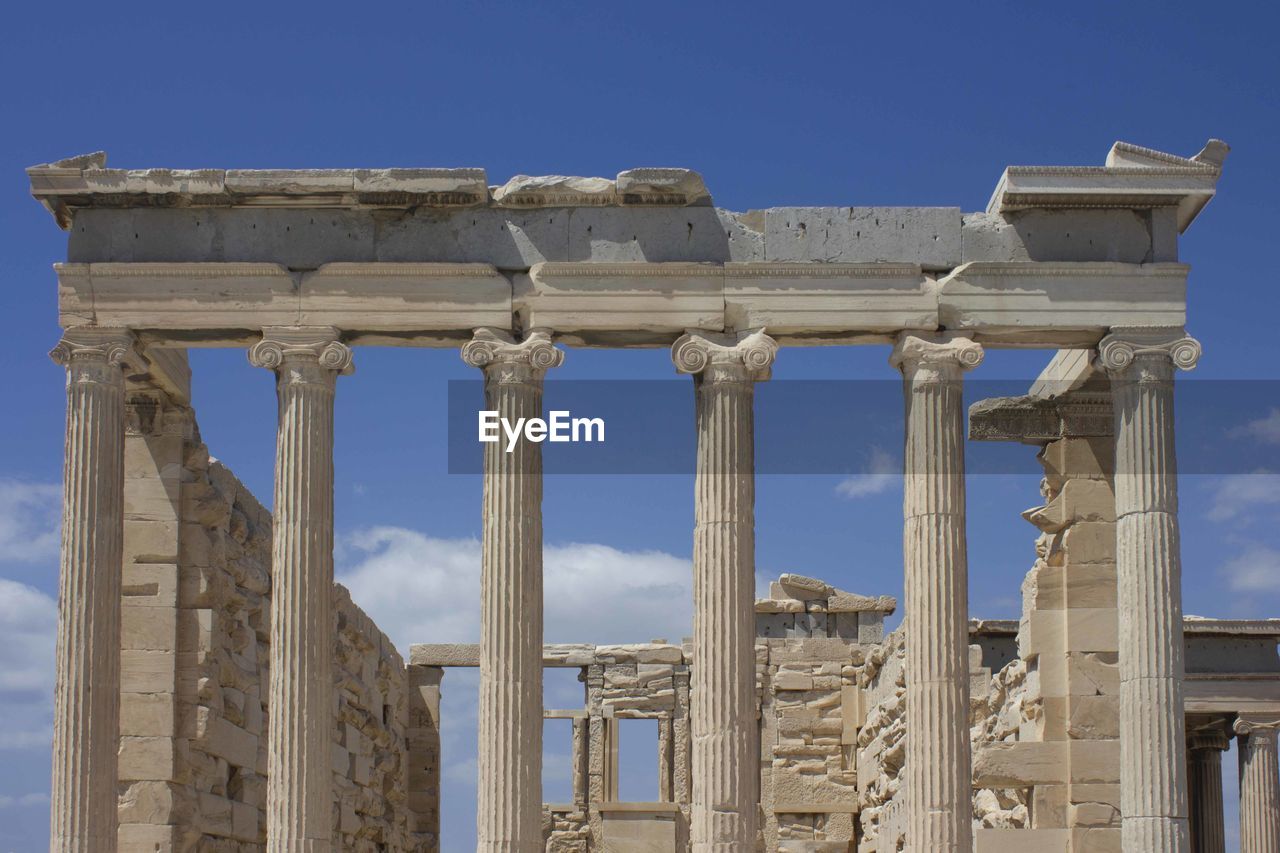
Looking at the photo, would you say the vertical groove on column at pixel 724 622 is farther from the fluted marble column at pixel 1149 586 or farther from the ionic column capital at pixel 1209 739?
the ionic column capital at pixel 1209 739

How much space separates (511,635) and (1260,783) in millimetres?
19834

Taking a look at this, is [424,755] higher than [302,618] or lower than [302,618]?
lower

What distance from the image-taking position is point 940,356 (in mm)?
27594

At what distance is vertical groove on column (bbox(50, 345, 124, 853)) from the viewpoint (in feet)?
87.9

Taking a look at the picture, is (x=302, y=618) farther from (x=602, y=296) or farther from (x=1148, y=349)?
(x=1148, y=349)

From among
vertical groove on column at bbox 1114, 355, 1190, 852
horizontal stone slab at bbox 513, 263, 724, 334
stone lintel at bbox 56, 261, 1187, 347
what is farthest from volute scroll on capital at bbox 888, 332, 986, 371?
horizontal stone slab at bbox 513, 263, 724, 334

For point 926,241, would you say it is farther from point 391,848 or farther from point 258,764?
point 391,848

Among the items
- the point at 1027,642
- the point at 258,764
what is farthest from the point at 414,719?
the point at 1027,642

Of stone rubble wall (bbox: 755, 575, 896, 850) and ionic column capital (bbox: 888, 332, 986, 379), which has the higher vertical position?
ionic column capital (bbox: 888, 332, 986, 379)

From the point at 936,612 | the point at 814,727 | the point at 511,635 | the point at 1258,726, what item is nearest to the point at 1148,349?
the point at 936,612

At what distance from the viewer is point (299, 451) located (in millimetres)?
27469

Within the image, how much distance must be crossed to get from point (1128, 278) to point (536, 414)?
720 cm

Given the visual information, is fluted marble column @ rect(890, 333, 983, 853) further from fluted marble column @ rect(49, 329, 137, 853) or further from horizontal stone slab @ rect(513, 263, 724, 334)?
fluted marble column @ rect(49, 329, 137, 853)

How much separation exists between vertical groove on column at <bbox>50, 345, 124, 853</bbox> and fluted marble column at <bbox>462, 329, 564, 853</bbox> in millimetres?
Result: 4295
